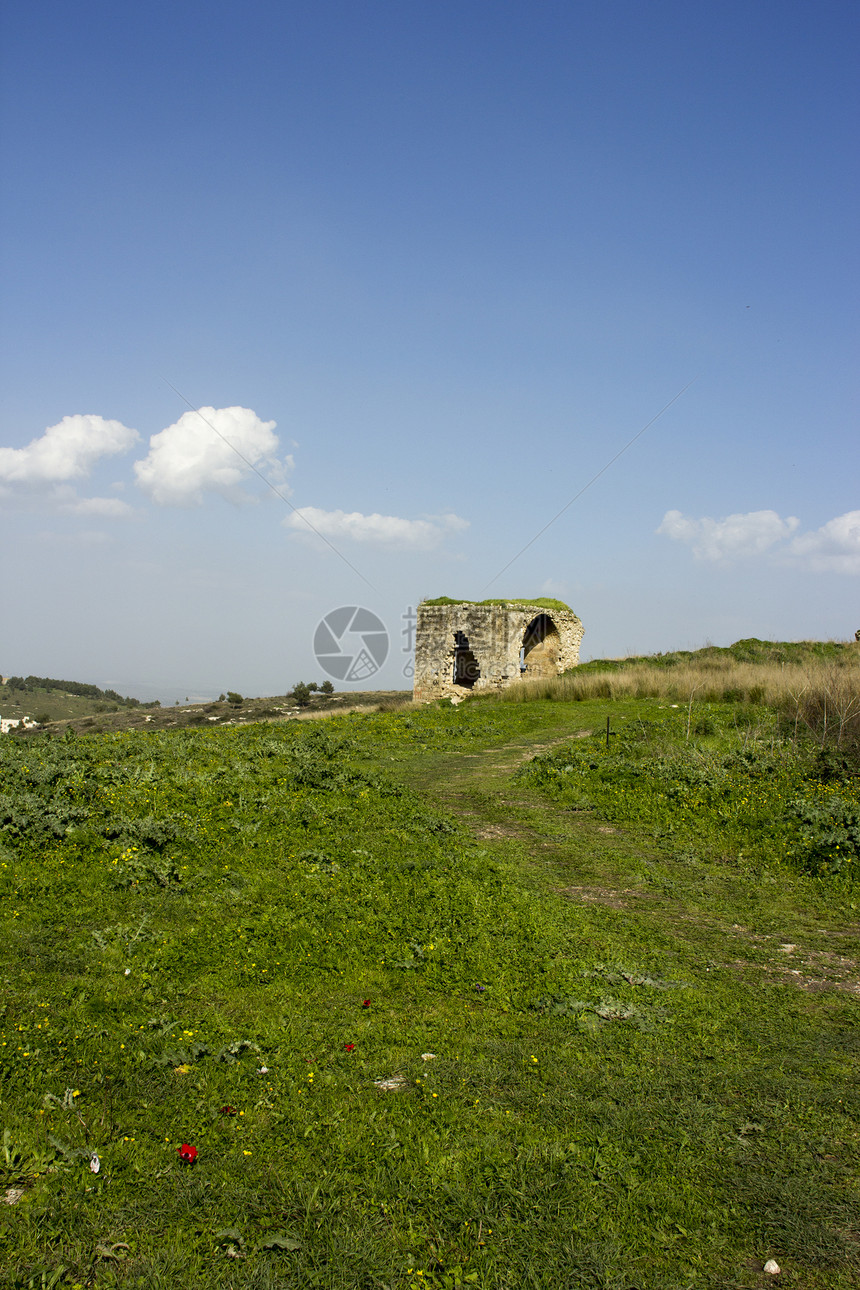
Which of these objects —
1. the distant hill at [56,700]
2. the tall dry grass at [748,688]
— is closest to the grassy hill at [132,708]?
the distant hill at [56,700]

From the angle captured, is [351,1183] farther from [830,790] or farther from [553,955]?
[830,790]

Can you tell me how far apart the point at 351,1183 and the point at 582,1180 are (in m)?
1.03

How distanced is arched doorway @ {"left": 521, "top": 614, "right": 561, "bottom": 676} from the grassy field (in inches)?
733

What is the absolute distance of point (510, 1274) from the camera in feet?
9.75

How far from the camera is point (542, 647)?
28.6 metres

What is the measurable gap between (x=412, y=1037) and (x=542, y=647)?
24.5m

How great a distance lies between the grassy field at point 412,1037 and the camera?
312cm

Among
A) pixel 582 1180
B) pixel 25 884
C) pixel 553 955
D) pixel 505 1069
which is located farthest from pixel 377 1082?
pixel 25 884

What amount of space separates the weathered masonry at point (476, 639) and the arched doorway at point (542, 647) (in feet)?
0.65

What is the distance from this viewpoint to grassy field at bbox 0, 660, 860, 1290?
10.2 ft

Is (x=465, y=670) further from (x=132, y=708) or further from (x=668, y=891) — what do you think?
(x=668, y=891)

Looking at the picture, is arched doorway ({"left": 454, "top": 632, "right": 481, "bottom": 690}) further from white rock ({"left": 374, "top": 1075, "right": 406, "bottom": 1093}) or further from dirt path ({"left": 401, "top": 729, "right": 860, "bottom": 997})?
white rock ({"left": 374, "top": 1075, "right": 406, "bottom": 1093})

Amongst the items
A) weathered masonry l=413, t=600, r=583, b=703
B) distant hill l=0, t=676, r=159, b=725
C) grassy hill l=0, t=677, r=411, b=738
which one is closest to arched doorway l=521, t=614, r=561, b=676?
weathered masonry l=413, t=600, r=583, b=703

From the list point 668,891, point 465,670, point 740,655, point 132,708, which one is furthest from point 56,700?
point 668,891
